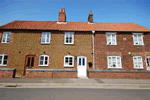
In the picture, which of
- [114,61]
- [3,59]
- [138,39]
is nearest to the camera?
[3,59]

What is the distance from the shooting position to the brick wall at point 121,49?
44.9ft

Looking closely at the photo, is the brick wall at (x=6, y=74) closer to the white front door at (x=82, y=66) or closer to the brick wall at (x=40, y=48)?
the brick wall at (x=40, y=48)

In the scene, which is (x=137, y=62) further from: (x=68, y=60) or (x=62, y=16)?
(x=62, y=16)

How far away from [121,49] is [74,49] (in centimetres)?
697

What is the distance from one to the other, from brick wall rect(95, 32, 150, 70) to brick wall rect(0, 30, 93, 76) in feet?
4.19

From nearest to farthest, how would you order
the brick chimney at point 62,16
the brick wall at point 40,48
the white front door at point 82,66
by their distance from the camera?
1. the white front door at point 82,66
2. the brick wall at point 40,48
3. the brick chimney at point 62,16

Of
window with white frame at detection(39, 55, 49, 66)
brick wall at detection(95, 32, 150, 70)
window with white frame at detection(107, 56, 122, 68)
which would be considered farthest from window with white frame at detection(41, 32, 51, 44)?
window with white frame at detection(107, 56, 122, 68)

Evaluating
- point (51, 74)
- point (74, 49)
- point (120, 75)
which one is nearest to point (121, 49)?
point (120, 75)

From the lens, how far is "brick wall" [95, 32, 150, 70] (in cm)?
1370

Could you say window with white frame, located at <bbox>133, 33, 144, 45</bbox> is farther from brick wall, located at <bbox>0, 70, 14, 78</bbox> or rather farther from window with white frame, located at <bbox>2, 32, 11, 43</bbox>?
window with white frame, located at <bbox>2, 32, 11, 43</bbox>

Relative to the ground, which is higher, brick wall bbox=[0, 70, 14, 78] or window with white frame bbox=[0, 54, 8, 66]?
window with white frame bbox=[0, 54, 8, 66]

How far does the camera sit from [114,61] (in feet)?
45.4

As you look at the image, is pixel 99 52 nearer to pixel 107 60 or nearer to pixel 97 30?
pixel 107 60

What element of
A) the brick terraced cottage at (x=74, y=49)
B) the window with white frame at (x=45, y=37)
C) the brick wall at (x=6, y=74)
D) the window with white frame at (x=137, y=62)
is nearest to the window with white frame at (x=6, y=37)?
the brick terraced cottage at (x=74, y=49)
